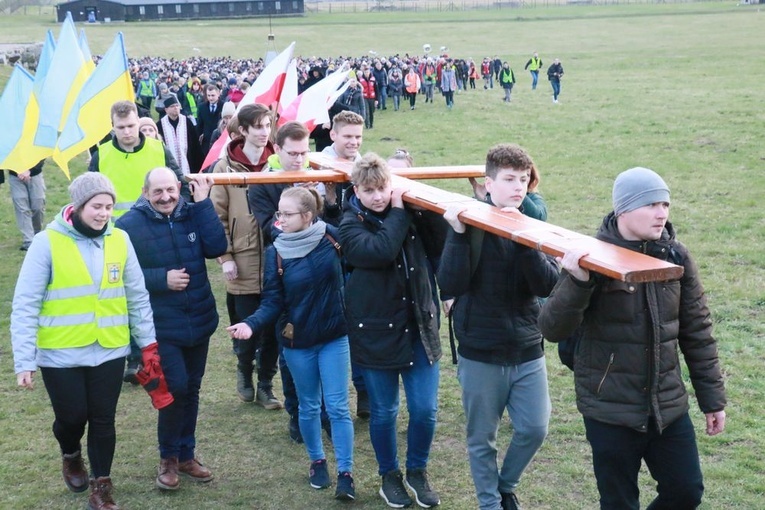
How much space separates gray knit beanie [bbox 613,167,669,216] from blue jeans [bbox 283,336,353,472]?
7.66ft

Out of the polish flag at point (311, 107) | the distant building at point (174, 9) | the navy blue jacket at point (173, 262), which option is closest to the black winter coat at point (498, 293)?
the navy blue jacket at point (173, 262)

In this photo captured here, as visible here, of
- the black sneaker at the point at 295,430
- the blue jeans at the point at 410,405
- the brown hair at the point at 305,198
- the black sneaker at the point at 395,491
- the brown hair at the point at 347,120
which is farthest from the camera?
the brown hair at the point at 347,120

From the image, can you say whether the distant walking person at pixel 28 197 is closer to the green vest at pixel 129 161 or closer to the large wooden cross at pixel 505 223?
the green vest at pixel 129 161

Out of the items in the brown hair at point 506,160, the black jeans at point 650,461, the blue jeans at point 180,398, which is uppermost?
the brown hair at point 506,160

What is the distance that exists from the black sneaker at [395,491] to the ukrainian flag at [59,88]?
6.58 meters

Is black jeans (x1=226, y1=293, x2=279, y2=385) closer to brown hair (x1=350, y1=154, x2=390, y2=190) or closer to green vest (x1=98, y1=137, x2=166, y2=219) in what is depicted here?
green vest (x1=98, y1=137, x2=166, y2=219)

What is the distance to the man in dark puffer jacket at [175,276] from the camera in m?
6.05

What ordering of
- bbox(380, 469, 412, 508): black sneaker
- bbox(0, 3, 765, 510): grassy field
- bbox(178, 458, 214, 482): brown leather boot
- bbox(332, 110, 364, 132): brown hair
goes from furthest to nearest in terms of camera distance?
bbox(332, 110, 364, 132): brown hair → bbox(178, 458, 214, 482): brown leather boot → bbox(0, 3, 765, 510): grassy field → bbox(380, 469, 412, 508): black sneaker

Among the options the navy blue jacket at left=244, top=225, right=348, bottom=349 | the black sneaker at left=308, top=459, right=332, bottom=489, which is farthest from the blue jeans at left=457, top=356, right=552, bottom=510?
the black sneaker at left=308, top=459, right=332, bottom=489

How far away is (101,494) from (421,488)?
1.93m

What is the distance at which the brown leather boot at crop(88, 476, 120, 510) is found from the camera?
583 cm

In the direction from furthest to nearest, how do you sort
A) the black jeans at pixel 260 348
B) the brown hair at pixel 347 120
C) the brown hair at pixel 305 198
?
the black jeans at pixel 260 348
the brown hair at pixel 347 120
the brown hair at pixel 305 198

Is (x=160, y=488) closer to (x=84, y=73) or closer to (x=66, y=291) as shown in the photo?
(x=66, y=291)

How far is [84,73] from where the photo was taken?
429 inches
